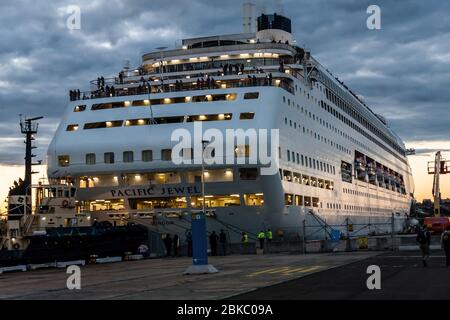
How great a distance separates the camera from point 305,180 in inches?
1655

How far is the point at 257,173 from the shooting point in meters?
34.3

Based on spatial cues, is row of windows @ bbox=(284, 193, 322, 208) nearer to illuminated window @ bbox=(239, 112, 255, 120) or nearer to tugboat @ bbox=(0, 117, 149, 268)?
illuminated window @ bbox=(239, 112, 255, 120)

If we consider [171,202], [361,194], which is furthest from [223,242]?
[361,194]

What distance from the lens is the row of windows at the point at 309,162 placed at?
39162mm

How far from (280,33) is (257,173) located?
875 inches

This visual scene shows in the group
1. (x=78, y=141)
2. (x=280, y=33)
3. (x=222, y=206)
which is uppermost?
(x=280, y=33)

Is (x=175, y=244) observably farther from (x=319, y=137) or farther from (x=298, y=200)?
(x=319, y=137)

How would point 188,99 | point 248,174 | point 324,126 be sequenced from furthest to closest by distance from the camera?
point 324,126, point 188,99, point 248,174

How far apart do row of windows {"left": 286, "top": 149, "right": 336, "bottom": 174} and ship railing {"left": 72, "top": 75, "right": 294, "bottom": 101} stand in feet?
13.9

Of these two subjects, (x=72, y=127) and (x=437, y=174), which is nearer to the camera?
(x=72, y=127)

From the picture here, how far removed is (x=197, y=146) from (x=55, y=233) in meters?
8.64

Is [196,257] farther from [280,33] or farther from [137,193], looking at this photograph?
[280,33]
